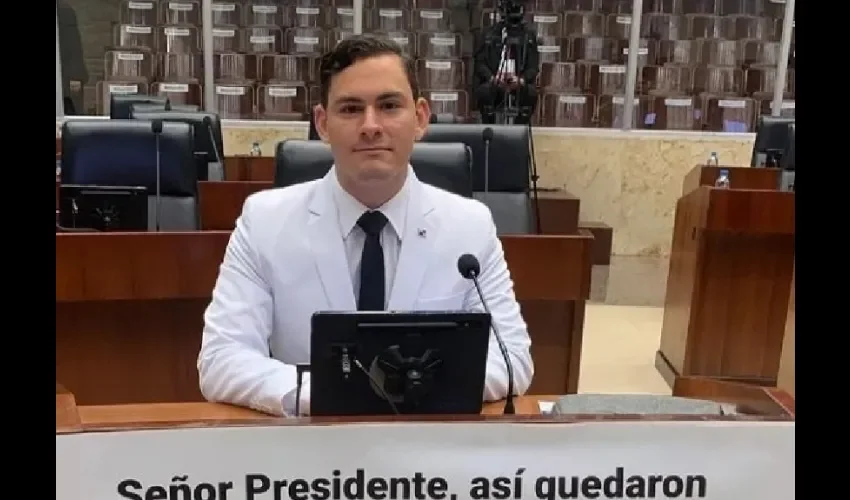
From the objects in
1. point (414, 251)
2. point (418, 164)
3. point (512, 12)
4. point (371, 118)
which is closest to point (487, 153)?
point (418, 164)

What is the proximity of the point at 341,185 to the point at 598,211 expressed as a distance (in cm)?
424

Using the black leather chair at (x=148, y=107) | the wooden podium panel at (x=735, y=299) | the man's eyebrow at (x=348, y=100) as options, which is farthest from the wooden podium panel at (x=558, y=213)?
the man's eyebrow at (x=348, y=100)

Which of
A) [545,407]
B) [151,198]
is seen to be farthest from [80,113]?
[545,407]

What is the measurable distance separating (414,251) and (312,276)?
0.20 m

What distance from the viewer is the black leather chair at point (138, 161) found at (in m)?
2.71

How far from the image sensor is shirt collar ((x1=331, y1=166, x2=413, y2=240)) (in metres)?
1.60

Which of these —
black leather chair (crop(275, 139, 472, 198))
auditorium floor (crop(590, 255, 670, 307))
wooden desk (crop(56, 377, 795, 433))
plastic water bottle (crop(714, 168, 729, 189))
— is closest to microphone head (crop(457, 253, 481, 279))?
wooden desk (crop(56, 377, 795, 433))

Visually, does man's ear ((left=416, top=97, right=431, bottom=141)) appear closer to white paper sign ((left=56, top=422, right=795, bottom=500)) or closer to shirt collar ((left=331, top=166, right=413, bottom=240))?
shirt collar ((left=331, top=166, right=413, bottom=240))

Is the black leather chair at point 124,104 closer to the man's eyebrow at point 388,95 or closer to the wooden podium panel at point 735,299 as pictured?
the wooden podium panel at point 735,299

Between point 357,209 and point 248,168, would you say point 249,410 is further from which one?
point 248,168

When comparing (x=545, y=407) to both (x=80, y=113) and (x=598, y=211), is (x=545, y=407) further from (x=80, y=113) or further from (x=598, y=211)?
(x=80, y=113)

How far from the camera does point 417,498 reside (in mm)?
792

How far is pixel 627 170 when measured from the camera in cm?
559
